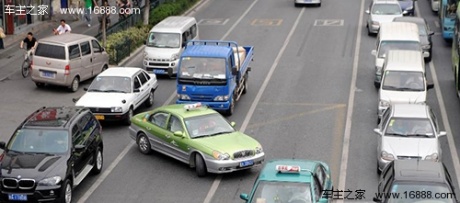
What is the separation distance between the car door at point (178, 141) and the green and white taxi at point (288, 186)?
16.4ft

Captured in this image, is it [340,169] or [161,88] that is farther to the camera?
[161,88]

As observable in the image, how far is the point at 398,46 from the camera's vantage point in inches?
1377

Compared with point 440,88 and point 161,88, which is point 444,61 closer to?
point 440,88

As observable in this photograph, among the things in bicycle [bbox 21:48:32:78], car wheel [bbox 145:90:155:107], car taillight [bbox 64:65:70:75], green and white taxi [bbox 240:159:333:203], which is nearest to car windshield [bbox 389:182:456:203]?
green and white taxi [bbox 240:159:333:203]

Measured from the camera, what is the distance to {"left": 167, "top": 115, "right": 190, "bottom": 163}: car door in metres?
24.0

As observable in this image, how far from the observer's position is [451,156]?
25.7 m

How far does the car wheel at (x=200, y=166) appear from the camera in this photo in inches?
925

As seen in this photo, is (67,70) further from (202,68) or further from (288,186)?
(288,186)

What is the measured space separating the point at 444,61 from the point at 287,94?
8648 mm

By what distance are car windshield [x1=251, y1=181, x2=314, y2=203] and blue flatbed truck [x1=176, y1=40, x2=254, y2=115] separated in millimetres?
10745

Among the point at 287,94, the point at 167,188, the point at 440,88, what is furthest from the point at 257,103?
the point at 167,188

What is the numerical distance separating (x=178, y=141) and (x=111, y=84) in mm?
5758

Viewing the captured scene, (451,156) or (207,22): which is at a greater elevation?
(451,156)

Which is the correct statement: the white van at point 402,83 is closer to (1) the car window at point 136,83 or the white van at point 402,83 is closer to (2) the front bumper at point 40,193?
(1) the car window at point 136,83
